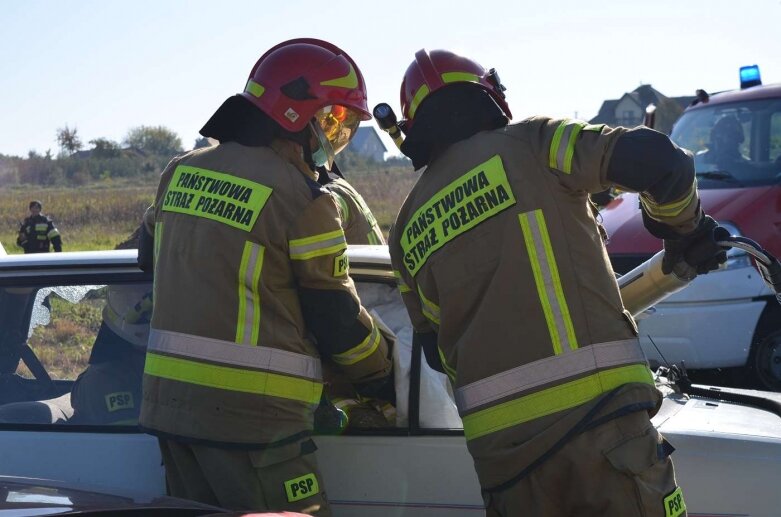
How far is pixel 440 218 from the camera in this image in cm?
295

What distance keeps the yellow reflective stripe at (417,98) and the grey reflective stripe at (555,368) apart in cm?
83

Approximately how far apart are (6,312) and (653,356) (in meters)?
4.40

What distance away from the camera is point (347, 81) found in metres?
3.50

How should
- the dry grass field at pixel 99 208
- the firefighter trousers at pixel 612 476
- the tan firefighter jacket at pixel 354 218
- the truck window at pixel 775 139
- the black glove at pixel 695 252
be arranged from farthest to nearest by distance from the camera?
the dry grass field at pixel 99 208, the truck window at pixel 775 139, the tan firefighter jacket at pixel 354 218, the black glove at pixel 695 252, the firefighter trousers at pixel 612 476

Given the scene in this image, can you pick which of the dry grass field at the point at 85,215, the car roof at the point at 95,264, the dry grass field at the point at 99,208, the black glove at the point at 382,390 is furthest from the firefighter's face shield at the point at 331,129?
the dry grass field at the point at 99,208

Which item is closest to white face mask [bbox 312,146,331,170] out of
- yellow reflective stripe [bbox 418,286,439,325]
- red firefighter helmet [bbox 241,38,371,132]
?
red firefighter helmet [bbox 241,38,371,132]

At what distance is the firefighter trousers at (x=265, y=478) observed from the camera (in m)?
3.07

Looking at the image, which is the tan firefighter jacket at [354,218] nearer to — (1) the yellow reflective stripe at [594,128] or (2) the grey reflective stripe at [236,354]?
(2) the grey reflective stripe at [236,354]

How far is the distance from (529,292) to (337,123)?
112 centimetres

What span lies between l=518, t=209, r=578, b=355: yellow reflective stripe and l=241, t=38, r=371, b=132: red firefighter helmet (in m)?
0.91

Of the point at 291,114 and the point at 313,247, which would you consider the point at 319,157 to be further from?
the point at 313,247

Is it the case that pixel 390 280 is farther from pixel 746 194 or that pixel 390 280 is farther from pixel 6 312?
pixel 746 194

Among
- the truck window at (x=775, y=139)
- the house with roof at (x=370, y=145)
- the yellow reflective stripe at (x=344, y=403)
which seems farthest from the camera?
the house with roof at (x=370, y=145)

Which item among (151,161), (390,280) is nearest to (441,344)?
(390,280)
